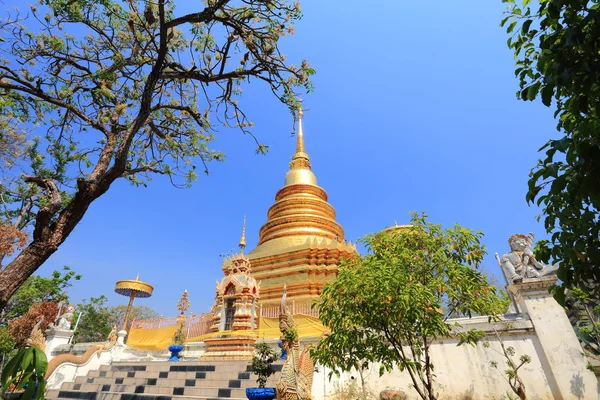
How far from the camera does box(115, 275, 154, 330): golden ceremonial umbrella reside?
20.4 meters

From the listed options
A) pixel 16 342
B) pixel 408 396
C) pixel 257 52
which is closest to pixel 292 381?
pixel 408 396

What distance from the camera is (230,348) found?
39.8 ft

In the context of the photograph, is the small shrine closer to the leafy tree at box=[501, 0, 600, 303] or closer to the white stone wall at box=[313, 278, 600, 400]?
the white stone wall at box=[313, 278, 600, 400]

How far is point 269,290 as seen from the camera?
18.8 meters

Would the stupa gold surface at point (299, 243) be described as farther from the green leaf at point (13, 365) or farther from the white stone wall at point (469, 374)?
the green leaf at point (13, 365)

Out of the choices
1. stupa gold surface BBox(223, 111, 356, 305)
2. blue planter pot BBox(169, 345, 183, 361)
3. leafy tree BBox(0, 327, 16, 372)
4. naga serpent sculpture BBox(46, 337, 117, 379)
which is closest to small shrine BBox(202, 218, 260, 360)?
blue planter pot BBox(169, 345, 183, 361)

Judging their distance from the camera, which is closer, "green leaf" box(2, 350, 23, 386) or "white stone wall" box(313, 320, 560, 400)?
"green leaf" box(2, 350, 23, 386)

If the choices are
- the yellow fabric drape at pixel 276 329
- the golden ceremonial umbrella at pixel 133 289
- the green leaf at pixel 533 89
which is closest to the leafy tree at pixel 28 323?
the golden ceremonial umbrella at pixel 133 289

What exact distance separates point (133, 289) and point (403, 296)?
2031 cm

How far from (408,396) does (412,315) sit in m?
4.28

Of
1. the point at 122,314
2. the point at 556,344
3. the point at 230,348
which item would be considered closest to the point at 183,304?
the point at 230,348

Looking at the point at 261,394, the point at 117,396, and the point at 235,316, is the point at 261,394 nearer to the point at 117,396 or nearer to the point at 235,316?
the point at 117,396

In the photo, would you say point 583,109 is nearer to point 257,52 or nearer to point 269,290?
point 257,52

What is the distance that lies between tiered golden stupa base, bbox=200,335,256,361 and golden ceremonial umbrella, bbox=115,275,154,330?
10.3 meters
